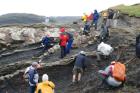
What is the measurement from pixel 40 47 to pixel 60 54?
Result: 3690mm

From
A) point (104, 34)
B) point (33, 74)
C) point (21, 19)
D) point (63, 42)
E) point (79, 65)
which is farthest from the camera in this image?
point (21, 19)

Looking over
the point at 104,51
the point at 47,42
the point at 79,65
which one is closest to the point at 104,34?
the point at 104,51

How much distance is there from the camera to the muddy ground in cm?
2527

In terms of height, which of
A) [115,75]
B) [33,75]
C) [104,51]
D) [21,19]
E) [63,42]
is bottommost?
[21,19]

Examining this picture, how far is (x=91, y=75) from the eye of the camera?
28641 millimetres

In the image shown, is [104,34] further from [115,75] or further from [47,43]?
[115,75]

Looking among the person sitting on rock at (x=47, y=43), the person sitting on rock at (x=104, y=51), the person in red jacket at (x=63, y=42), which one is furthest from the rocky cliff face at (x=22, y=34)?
the person sitting on rock at (x=104, y=51)

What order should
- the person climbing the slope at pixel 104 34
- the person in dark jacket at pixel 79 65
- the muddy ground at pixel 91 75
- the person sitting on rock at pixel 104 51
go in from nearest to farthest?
the muddy ground at pixel 91 75
the person in dark jacket at pixel 79 65
the person sitting on rock at pixel 104 51
the person climbing the slope at pixel 104 34

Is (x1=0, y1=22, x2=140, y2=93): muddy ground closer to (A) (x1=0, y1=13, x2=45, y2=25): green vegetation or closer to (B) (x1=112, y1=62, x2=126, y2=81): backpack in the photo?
(B) (x1=112, y1=62, x2=126, y2=81): backpack

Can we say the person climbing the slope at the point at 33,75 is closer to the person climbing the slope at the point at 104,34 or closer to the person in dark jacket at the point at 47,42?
the person climbing the slope at the point at 104,34

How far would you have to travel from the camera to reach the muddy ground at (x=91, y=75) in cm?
2527

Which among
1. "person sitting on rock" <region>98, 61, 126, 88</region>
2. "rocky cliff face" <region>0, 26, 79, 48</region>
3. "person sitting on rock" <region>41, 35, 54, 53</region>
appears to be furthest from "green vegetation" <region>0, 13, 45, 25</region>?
"person sitting on rock" <region>98, 61, 126, 88</region>

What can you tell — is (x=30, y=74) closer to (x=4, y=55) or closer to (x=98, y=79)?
(x=98, y=79)

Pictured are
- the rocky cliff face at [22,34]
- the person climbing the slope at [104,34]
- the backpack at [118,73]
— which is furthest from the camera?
the rocky cliff face at [22,34]
